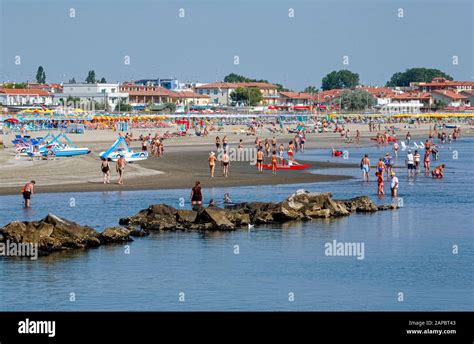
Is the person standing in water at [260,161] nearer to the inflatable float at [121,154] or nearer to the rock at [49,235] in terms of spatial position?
the inflatable float at [121,154]

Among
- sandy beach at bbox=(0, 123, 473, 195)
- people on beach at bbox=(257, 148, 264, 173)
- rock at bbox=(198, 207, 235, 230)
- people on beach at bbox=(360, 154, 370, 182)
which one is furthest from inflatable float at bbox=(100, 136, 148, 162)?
rock at bbox=(198, 207, 235, 230)

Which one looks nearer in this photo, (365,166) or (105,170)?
(105,170)

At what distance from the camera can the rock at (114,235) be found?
2784 centimetres

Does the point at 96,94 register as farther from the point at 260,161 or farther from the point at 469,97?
the point at 260,161

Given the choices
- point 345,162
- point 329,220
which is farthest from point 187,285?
point 345,162

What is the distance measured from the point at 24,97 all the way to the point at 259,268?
137m

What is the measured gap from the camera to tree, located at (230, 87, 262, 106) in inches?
7067

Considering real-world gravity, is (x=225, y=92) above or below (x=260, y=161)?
above

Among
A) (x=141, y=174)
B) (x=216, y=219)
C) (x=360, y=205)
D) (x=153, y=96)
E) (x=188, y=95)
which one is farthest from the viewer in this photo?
(x=188, y=95)

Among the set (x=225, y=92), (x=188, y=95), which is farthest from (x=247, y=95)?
(x=225, y=92)

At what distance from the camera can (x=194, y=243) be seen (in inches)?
1111

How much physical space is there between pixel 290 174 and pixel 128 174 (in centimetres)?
798

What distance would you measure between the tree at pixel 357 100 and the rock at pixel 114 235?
155217 mm

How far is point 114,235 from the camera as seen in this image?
28016mm
